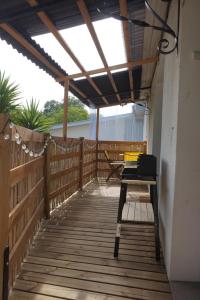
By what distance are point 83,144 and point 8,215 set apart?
414 cm

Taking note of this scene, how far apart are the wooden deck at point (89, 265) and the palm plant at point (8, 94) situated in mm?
3311

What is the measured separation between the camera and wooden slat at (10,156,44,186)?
1896mm

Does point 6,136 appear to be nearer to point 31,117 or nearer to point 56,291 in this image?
point 56,291

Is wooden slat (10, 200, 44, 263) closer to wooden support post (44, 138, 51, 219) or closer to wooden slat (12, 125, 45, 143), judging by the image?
wooden support post (44, 138, 51, 219)

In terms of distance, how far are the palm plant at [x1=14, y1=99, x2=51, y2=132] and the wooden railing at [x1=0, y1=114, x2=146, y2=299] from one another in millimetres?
1632

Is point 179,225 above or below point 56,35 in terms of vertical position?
below

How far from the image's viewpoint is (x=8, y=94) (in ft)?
19.8

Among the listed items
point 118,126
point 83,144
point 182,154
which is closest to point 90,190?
point 83,144

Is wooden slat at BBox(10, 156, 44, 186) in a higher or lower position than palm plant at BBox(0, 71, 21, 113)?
lower

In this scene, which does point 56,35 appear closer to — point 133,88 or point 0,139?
point 0,139

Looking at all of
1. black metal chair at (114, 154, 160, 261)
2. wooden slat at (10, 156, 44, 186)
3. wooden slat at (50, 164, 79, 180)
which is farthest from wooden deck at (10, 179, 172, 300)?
wooden slat at (10, 156, 44, 186)

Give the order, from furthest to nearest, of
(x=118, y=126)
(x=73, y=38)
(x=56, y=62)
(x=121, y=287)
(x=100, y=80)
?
(x=118, y=126) < (x=100, y=80) < (x=56, y=62) < (x=73, y=38) < (x=121, y=287)

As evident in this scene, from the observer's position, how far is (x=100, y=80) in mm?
5637

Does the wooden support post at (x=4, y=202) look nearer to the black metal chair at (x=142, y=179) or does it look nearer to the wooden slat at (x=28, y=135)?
the wooden slat at (x=28, y=135)
